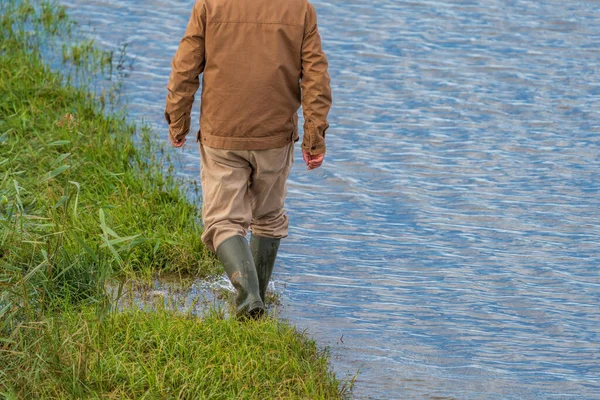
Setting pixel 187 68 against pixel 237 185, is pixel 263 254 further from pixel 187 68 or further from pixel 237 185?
pixel 187 68

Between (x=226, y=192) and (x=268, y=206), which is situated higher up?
(x=226, y=192)

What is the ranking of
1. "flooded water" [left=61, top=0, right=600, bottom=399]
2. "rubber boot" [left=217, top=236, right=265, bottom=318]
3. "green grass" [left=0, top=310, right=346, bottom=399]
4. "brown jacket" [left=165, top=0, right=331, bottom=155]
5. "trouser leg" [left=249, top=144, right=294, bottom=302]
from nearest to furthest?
"green grass" [left=0, top=310, right=346, bottom=399]
"brown jacket" [left=165, top=0, right=331, bottom=155]
"rubber boot" [left=217, top=236, right=265, bottom=318]
"trouser leg" [left=249, top=144, right=294, bottom=302]
"flooded water" [left=61, top=0, right=600, bottom=399]

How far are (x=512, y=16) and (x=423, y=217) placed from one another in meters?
4.98

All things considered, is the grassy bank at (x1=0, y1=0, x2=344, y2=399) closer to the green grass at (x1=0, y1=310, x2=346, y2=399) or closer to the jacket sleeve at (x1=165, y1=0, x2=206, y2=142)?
the green grass at (x1=0, y1=310, x2=346, y2=399)

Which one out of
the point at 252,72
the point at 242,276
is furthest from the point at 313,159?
the point at 242,276

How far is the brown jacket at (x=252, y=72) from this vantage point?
5.48 metres

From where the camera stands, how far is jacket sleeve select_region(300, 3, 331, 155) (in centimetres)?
552

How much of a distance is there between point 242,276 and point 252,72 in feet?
3.30

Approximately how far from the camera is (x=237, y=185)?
5.69 meters

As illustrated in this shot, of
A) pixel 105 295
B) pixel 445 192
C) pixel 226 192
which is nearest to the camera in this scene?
pixel 105 295

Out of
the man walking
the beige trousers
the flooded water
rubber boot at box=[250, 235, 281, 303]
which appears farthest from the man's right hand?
the flooded water

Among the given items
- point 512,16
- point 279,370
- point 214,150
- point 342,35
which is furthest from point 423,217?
point 512,16

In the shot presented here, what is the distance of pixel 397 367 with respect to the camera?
224 inches

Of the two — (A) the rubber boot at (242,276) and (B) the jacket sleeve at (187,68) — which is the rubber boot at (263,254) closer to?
(A) the rubber boot at (242,276)
